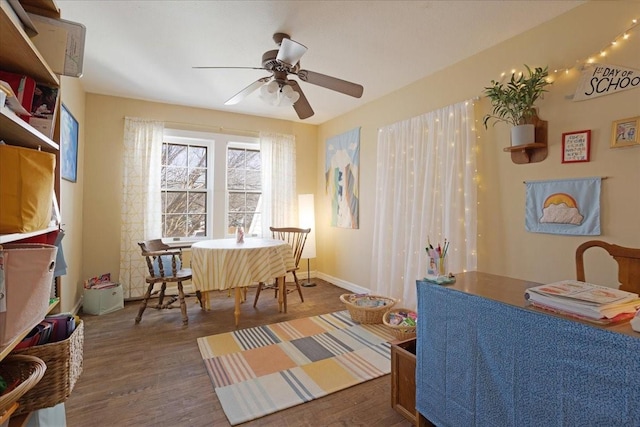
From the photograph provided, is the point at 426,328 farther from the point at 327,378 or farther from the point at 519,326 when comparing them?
the point at 327,378

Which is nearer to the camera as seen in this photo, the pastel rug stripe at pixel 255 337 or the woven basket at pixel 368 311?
the pastel rug stripe at pixel 255 337

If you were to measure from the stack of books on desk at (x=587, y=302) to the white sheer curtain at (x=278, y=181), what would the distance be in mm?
3719

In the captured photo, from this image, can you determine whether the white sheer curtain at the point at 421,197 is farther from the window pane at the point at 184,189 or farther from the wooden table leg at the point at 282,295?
the window pane at the point at 184,189

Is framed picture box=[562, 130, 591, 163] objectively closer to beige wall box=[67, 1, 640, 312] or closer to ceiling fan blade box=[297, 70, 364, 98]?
beige wall box=[67, 1, 640, 312]

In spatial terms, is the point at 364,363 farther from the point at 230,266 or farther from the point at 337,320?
the point at 230,266

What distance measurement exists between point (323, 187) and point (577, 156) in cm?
331

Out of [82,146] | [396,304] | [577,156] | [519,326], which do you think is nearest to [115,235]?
[82,146]

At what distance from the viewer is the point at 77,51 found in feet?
3.95

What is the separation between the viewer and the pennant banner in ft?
5.91

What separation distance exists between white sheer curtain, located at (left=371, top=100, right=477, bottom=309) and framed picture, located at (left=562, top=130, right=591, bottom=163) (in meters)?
0.65

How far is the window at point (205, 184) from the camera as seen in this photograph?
164 inches

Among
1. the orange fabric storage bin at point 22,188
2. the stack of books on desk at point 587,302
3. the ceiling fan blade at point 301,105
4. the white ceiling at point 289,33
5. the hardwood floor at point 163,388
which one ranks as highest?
the white ceiling at point 289,33

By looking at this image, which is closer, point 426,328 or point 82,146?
point 426,328

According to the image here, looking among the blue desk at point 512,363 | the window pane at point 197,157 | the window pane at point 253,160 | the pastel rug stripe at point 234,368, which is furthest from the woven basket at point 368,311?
the window pane at point 197,157
